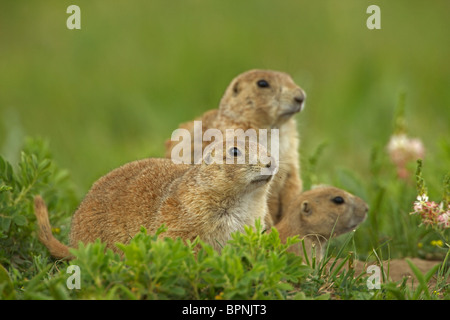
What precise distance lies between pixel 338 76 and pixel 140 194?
24.3 feet

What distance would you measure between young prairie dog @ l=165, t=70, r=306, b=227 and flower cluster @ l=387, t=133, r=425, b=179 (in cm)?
119

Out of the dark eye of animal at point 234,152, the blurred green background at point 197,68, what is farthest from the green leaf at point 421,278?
the blurred green background at point 197,68

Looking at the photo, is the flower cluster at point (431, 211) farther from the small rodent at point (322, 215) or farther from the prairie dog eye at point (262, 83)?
the prairie dog eye at point (262, 83)

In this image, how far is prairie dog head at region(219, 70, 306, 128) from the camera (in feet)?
23.1

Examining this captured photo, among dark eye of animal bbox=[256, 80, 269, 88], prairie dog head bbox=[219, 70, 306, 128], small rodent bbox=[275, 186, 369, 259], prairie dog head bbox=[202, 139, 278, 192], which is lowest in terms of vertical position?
small rodent bbox=[275, 186, 369, 259]

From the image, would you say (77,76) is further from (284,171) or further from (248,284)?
(248,284)

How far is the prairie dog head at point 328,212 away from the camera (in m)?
6.46

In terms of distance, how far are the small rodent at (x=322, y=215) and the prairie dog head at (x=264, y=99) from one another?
2.93 ft

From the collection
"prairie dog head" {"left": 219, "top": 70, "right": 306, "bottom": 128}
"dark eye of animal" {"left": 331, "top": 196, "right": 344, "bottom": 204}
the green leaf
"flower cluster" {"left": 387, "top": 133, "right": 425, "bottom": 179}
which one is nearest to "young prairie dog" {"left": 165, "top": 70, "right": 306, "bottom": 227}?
"prairie dog head" {"left": 219, "top": 70, "right": 306, "bottom": 128}

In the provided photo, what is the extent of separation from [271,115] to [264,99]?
16 centimetres

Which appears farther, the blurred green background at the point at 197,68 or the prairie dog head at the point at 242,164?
the blurred green background at the point at 197,68

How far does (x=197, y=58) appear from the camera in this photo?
1248 cm

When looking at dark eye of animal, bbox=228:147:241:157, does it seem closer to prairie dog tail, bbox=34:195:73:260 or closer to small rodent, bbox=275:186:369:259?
small rodent, bbox=275:186:369:259
